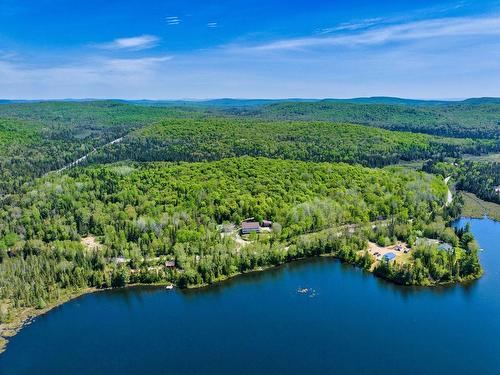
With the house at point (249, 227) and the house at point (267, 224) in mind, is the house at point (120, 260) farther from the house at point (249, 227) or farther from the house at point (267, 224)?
the house at point (267, 224)

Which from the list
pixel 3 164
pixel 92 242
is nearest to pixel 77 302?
pixel 92 242

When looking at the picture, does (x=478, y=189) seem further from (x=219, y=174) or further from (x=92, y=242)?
(x=92, y=242)

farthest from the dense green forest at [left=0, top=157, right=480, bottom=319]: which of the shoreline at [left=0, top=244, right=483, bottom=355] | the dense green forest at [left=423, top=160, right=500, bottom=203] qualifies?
the dense green forest at [left=423, top=160, right=500, bottom=203]

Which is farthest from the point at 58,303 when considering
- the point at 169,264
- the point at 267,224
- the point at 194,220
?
the point at 267,224

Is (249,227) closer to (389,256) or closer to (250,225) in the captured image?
(250,225)

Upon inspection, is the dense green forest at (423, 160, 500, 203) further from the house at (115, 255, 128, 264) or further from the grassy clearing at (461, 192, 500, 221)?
the house at (115, 255, 128, 264)

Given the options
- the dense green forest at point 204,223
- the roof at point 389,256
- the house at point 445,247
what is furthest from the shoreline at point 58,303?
the house at point 445,247

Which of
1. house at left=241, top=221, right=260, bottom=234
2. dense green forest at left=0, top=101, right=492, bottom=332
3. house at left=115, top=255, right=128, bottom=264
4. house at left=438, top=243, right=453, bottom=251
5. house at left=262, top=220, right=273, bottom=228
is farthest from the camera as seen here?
house at left=262, top=220, right=273, bottom=228

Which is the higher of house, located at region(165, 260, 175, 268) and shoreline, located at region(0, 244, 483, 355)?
house, located at region(165, 260, 175, 268)
